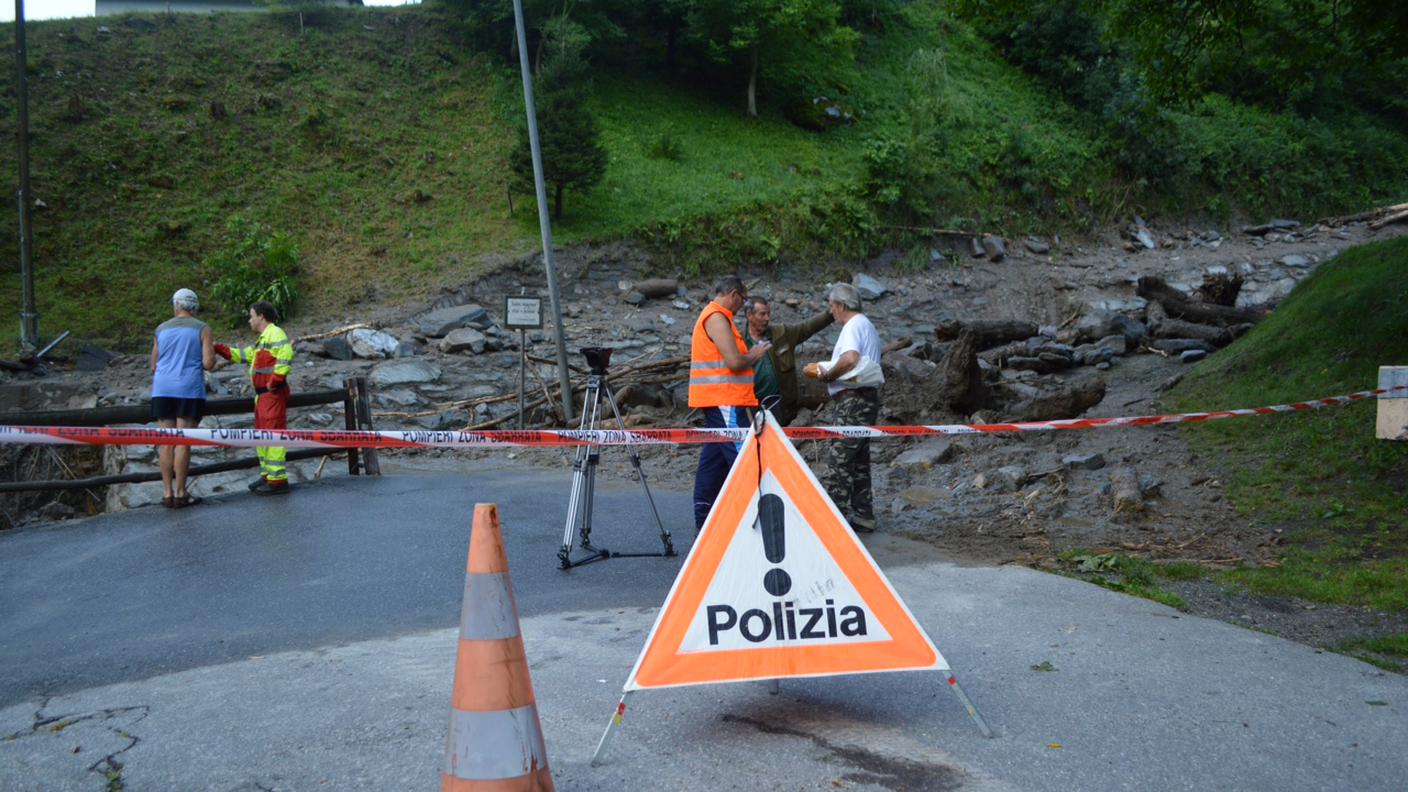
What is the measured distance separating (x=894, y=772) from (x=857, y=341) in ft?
15.4

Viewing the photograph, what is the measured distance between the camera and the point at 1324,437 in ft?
30.5

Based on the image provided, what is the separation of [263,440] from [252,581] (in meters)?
2.41

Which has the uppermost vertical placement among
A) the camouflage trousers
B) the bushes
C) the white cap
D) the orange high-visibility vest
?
the bushes

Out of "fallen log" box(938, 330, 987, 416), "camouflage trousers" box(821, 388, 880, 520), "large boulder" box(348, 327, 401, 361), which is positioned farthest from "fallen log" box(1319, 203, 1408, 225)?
"camouflage trousers" box(821, 388, 880, 520)

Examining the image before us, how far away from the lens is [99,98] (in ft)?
87.6

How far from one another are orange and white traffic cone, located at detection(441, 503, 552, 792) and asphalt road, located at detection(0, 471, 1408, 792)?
0.43m

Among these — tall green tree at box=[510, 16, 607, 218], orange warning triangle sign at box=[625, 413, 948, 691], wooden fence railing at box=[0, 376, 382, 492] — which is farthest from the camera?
tall green tree at box=[510, 16, 607, 218]

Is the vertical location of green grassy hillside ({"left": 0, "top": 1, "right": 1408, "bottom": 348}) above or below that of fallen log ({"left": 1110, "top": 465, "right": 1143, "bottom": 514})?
above

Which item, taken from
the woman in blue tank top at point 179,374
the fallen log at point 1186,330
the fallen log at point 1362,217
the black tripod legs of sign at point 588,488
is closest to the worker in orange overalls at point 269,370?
the woman in blue tank top at point 179,374

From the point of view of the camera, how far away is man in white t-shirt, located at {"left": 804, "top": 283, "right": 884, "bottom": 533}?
324 inches

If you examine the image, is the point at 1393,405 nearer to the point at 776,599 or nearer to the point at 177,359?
the point at 776,599

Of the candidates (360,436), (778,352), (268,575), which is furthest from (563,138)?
(360,436)

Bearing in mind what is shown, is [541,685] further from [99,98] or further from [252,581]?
[99,98]

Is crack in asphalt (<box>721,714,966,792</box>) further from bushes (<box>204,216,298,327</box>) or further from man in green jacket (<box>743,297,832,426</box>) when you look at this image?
bushes (<box>204,216,298,327</box>)
